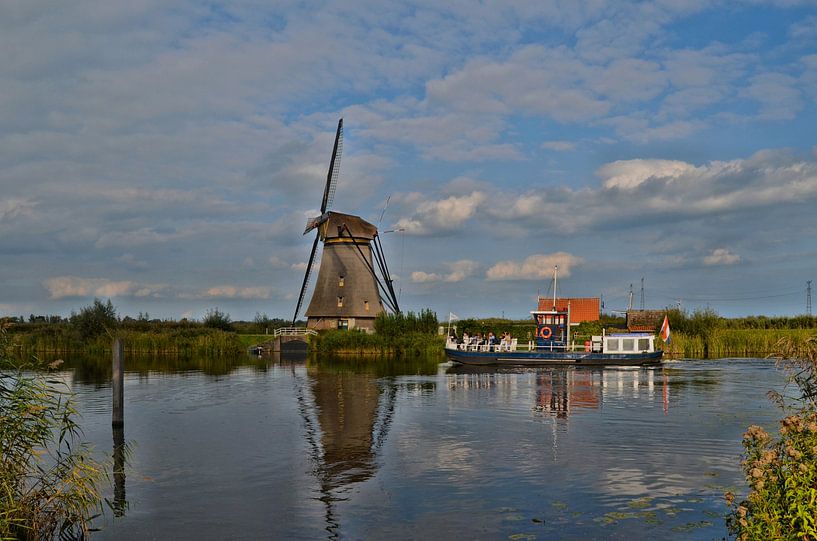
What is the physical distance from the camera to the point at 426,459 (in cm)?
1691

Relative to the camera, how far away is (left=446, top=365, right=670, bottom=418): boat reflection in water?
27448 millimetres

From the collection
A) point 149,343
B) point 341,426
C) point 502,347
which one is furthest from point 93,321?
point 341,426

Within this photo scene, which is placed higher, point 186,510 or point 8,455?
point 8,455

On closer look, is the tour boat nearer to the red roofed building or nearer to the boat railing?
the boat railing

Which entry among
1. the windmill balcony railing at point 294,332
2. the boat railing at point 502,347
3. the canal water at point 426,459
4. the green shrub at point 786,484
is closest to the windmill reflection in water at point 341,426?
the canal water at point 426,459

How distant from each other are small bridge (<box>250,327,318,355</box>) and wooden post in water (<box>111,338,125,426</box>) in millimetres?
40476

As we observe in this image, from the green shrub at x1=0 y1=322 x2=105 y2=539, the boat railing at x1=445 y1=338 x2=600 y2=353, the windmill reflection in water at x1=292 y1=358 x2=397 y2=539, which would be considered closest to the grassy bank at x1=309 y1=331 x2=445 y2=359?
the boat railing at x1=445 y1=338 x2=600 y2=353

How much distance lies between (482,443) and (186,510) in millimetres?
8466

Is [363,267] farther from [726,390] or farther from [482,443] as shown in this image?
[482,443]

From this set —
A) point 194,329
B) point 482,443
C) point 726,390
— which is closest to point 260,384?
point 482,443

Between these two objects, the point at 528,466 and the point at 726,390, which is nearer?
the point at 528,466

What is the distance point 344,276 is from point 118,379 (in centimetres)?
A: 5034

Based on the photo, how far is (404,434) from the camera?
67.1 feet

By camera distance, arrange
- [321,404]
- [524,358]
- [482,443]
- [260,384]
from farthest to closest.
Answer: [524,358]
[260,384]
[321,404]
[482,443]
